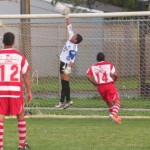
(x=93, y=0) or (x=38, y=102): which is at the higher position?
(x=93, y=0)

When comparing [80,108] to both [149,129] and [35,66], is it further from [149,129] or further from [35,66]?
[149,129]

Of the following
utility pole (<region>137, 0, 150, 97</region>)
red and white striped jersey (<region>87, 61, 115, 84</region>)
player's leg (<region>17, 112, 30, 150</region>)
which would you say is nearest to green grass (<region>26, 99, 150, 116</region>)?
utility pole (<region>137, 0, 150, 97</region>)

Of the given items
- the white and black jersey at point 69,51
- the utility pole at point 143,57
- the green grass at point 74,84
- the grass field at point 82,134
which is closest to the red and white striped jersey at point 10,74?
the grass field at point 82,134

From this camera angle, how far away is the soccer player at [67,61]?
1641 centimetres

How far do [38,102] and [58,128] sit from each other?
4.10 m

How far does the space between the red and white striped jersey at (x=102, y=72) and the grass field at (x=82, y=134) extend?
3.18 ft

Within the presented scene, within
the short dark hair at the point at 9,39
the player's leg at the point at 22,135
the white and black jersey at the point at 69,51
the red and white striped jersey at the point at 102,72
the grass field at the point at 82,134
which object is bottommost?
the grass field at the point at 82,134

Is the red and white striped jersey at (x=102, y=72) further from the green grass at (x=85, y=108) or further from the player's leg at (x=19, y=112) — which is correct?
the player's leg at (x=19, y=112)

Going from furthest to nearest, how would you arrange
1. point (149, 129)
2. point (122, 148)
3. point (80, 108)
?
1. point (80, 108)
2. point (149, 129)
3. point (122, 148)

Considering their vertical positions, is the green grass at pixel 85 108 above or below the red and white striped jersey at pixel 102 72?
below

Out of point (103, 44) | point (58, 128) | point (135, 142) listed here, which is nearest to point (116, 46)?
point (103, 44)

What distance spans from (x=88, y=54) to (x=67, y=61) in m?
3.44

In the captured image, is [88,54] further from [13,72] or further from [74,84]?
[13,72]

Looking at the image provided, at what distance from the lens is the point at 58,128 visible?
45.5 feet
